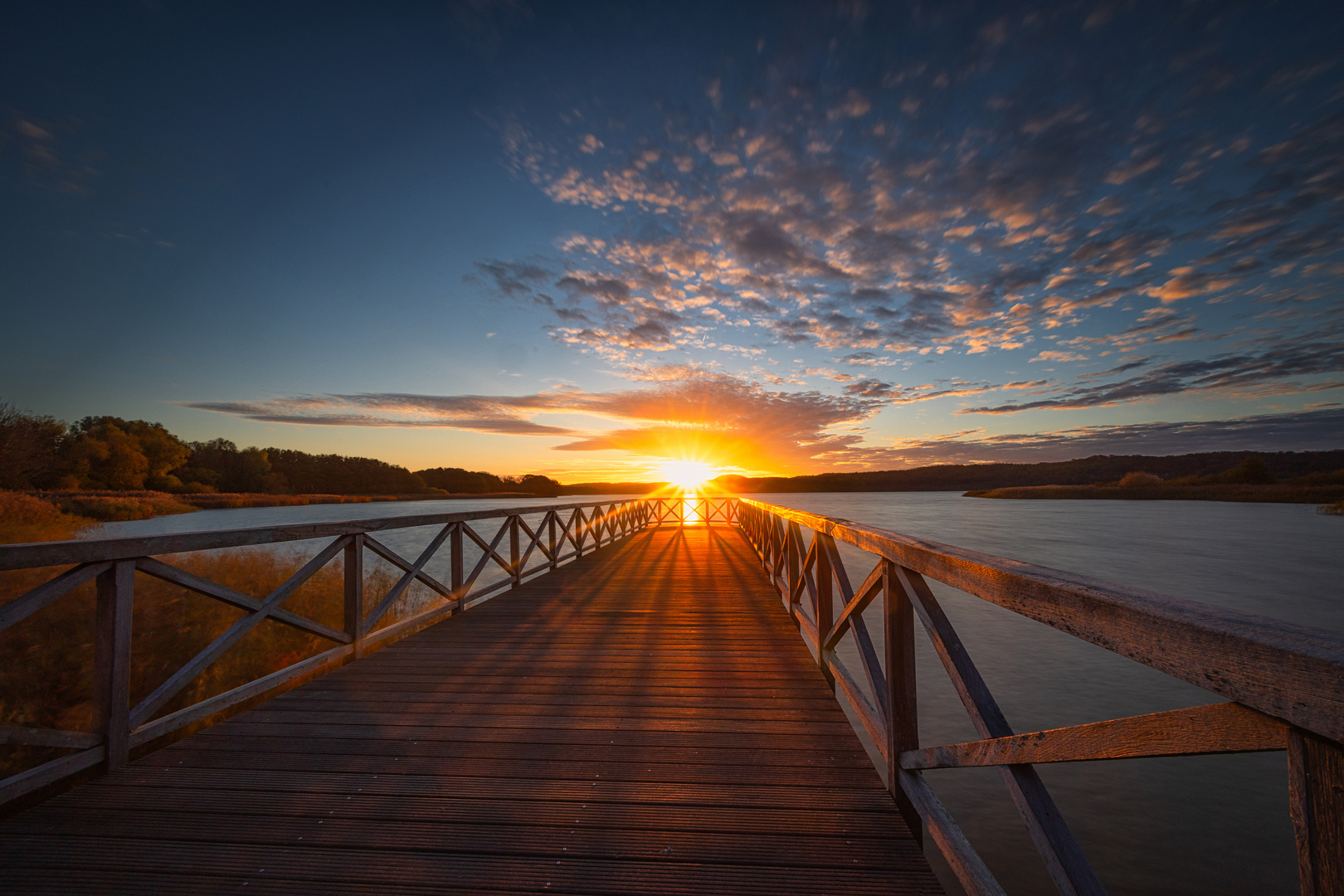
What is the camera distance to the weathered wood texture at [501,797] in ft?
6.48

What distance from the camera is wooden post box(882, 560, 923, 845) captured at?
2.37 m

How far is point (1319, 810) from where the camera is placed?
708 millimetres

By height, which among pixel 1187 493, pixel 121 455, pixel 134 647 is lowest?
pixel 1187 493

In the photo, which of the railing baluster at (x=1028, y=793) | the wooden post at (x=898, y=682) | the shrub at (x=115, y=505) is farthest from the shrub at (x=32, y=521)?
the shrub at (x=115, y=505)

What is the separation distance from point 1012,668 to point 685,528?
11.8 metres

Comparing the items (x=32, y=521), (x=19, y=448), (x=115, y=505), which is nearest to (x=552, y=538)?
(x=32, y=521)

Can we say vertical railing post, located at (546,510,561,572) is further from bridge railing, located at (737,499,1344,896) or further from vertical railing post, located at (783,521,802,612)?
bridge railing, located at (737,499,1344,896)

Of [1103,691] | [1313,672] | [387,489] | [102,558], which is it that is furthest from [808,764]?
[387,489]

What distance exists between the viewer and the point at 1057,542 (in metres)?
26.0

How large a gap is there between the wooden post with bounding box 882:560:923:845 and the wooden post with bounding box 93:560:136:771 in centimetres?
364

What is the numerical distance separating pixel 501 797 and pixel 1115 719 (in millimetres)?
2425

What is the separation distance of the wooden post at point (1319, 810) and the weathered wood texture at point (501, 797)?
5.04ft

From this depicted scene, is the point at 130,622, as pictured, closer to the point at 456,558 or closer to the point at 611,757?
the point at 611,757

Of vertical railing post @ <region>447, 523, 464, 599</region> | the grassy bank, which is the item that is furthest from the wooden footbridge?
the grassy bank
